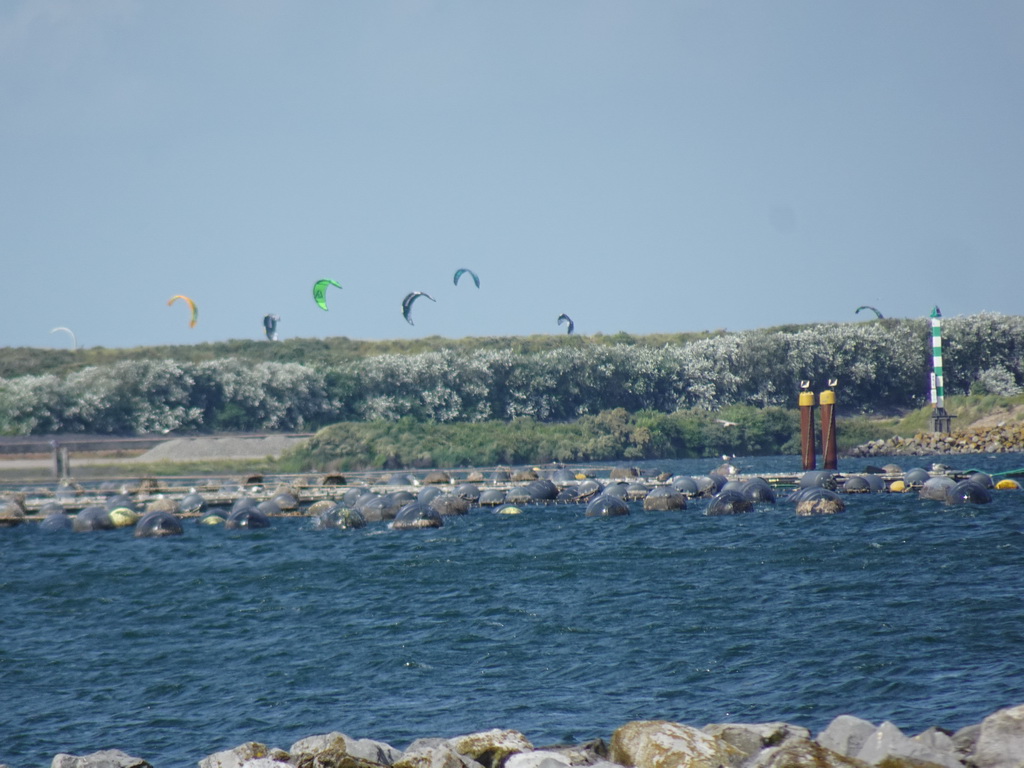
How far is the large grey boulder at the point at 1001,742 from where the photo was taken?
1105 centimetres

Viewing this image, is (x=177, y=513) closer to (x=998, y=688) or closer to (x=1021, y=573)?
(x=1021, y=573)

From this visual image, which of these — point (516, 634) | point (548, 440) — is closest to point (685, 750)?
point (516, 634)

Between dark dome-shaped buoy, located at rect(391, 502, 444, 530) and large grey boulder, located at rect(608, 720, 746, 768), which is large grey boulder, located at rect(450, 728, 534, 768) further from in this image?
dark dome-shaped buoy, located at rect(391, 502, 444, 530)

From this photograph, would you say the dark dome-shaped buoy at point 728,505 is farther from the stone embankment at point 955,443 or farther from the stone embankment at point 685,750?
the stone embankment at point 955,443

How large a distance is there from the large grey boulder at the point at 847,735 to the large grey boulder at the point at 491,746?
3118 mm

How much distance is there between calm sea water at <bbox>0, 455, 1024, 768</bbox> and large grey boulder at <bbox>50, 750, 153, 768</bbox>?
1.47 m

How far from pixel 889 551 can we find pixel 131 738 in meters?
18.6

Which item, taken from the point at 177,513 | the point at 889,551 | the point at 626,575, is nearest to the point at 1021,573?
the point at 889,551

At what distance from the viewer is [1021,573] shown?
2402 cm

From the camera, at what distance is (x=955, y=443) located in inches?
2926

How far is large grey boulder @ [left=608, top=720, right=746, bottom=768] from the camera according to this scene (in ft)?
38.2

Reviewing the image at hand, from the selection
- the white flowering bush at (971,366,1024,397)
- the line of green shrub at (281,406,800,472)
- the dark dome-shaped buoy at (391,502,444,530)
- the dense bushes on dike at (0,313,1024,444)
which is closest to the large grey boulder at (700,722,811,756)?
the dark dome-shaped buoy at (391,502,444,530)

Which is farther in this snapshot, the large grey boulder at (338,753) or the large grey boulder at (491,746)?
the large grey boulder at (491,746)

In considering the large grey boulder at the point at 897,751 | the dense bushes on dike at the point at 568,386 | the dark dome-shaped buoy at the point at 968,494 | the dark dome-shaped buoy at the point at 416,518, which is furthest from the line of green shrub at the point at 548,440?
the large grey boulder at the point at 897,751
